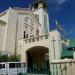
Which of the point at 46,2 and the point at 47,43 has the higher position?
the point at 46,2

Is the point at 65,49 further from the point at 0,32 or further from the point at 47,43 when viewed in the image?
the point at 0,32

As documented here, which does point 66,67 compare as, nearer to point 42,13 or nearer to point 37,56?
point 37,56

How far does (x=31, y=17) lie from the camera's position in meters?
27.3

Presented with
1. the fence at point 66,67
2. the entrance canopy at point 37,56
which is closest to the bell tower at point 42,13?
the entrance canopy at point 37,56

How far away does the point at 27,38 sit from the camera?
22250 mm

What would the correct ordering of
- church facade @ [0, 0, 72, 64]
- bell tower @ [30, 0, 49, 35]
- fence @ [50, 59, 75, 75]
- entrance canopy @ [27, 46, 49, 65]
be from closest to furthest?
fence @ [50, 59, 75, 75] < church facade @ [0, 0, 72, 64] < entrance canopy @ [27, 46, 49, 65] < bell tower @ [30, 0, 49, 35]

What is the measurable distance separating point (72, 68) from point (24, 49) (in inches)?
670

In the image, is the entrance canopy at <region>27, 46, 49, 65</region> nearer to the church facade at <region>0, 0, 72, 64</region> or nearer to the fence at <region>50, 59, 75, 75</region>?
the church facade at <region>0, 0, 72, 64</region>

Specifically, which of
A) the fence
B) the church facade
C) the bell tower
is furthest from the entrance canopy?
the fence

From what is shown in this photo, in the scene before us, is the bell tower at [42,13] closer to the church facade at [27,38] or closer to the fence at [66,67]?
the church facade at [27,38]

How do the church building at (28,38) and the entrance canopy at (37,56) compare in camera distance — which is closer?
the church building at (28,38)

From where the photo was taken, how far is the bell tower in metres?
29.7

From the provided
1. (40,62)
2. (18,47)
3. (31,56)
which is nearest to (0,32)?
(18,47)

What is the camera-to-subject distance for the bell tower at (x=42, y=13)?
2965cm
